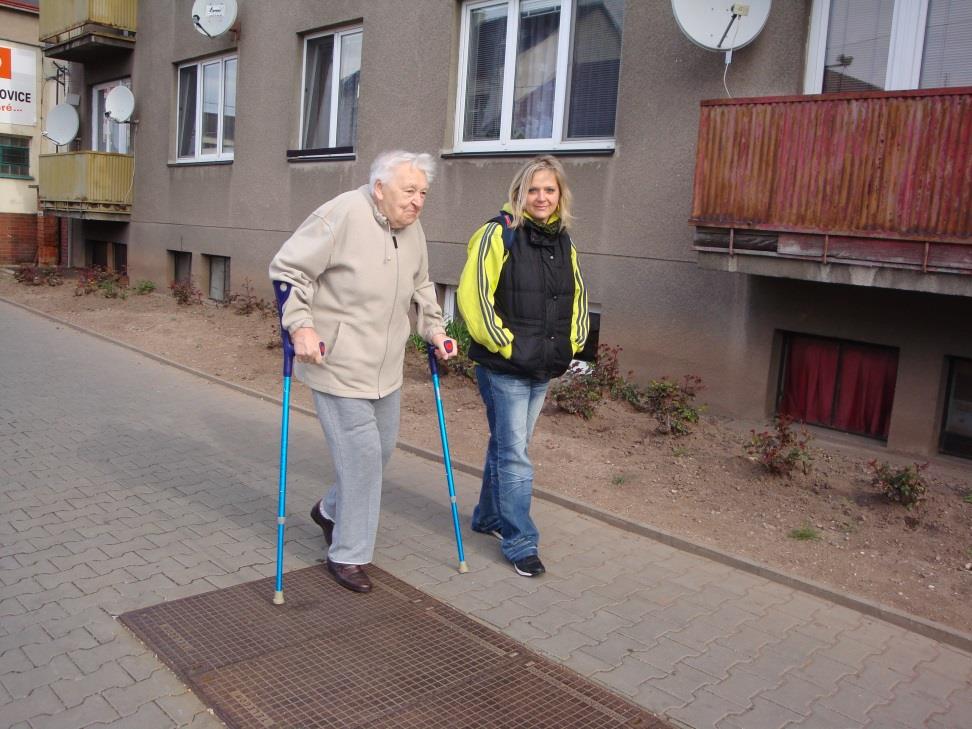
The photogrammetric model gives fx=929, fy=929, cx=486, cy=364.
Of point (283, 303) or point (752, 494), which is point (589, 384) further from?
point (283, 303)

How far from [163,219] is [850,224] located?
41.6ft

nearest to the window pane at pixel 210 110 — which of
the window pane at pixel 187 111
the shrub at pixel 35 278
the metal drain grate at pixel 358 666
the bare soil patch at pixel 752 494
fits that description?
the window pane at pixel 187 111

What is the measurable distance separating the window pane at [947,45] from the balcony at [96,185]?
14063mm

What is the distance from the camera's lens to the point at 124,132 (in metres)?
17.7

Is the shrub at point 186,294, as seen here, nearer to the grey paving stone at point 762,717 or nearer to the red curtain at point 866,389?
the red curtain at point 866,389

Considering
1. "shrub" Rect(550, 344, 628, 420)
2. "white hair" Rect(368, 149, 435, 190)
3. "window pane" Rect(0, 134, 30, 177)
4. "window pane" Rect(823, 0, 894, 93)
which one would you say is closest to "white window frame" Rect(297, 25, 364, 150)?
"shrub" Rect(550, 344, 628, 420)

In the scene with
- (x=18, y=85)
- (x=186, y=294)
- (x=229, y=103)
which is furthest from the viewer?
(x=18, y=85)

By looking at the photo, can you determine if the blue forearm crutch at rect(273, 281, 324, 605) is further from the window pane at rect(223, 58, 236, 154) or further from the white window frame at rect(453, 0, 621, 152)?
the window pane at rect(223, 58, 236, 154)

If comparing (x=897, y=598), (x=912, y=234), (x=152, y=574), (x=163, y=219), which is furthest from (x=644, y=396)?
(x=163, y=219)

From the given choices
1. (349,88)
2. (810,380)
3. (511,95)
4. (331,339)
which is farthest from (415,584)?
A: (349,88)

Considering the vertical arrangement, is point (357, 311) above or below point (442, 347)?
above

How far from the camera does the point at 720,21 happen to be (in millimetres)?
7133

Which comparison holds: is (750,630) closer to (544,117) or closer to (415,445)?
(415,445)

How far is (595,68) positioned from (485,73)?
1570 millimetres
